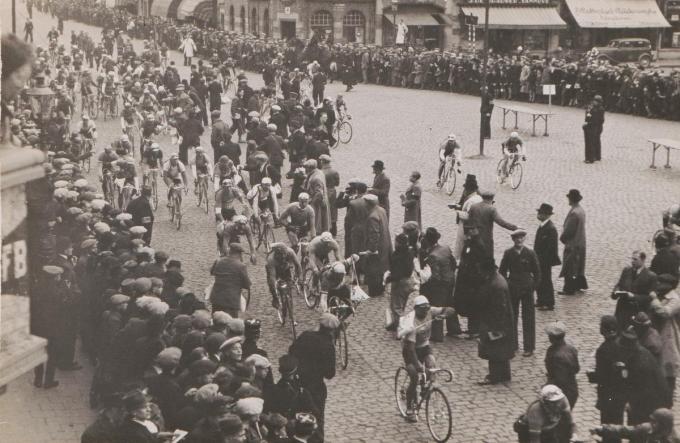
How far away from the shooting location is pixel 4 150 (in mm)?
4996

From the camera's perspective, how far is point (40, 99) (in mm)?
25000

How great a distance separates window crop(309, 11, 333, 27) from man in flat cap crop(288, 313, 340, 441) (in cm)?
4852

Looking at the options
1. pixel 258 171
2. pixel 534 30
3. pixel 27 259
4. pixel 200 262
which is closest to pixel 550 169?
pixel 258 171

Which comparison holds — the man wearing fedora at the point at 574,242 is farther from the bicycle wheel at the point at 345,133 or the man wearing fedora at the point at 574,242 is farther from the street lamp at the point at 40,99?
the bicycle wheel at the point at 345,133

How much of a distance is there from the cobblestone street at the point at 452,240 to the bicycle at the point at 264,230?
2.86 ft

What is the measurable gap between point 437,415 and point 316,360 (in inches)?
62.3

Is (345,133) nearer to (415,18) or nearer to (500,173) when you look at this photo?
(500,173)

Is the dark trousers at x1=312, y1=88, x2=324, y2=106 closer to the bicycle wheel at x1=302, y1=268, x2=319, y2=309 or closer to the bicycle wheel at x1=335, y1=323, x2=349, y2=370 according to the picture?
the bicycle wheel at x1=302, y1=268, x2=319, y2=309

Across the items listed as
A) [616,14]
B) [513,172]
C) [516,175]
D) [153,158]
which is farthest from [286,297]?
[616,14]

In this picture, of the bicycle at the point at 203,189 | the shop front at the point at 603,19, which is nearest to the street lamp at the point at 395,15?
the shop front at the point at 603,19

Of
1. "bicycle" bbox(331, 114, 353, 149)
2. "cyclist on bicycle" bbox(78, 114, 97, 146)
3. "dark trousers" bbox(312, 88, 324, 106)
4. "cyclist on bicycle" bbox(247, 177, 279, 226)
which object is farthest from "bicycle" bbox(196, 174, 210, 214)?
"dark trousers" bbox(312, 88, 324, 106)

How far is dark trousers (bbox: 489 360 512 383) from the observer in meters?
13.2

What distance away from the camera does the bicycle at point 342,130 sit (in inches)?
1192

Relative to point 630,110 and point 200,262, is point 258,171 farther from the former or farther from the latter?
point 630,110
